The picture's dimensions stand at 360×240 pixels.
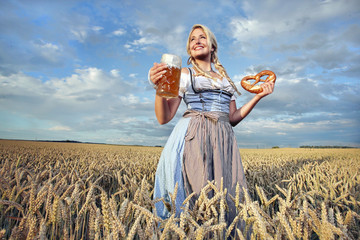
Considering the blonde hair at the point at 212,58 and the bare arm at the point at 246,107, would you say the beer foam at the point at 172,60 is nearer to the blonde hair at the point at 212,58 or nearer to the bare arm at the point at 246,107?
the blonde hair at the point at 212,58

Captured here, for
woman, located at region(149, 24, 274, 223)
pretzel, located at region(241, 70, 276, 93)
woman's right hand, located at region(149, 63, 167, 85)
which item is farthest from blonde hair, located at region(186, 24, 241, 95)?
woman's right hand, located at region(149, 63, 167, 85)

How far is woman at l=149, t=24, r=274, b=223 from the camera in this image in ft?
7.02

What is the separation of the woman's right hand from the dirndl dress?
0.60 metres

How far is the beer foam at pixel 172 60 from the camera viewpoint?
193 cm

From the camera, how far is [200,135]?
222 cm

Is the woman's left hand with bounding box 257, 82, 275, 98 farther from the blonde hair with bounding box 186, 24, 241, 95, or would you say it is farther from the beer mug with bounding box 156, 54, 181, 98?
the beer mug with bounding box 156, 54, 181, 98

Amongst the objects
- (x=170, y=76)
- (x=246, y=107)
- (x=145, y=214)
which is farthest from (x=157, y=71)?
(x=246, y=107)

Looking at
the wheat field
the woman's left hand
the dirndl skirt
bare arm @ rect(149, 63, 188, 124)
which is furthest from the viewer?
the woman's left hand

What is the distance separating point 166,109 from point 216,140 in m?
0.57

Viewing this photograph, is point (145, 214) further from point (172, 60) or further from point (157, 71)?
point (172, 60)

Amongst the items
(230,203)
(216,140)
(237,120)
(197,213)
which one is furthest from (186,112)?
(197,213)

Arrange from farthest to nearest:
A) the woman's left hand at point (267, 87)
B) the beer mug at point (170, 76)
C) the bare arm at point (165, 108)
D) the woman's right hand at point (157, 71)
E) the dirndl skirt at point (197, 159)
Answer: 1. the woman's left hand at point (267, 87)
2. the bare arm at point (165, 108)
3. the dirndl skirt at point (197, 159)
4. the beer mug at point (170, 76)
5. the woman's right hand at point (157, 71)

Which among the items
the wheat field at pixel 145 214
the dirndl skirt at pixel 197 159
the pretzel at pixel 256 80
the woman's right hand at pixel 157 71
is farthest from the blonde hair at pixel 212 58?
the wheat field at pixel 145 214

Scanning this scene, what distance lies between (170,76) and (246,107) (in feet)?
3.64
